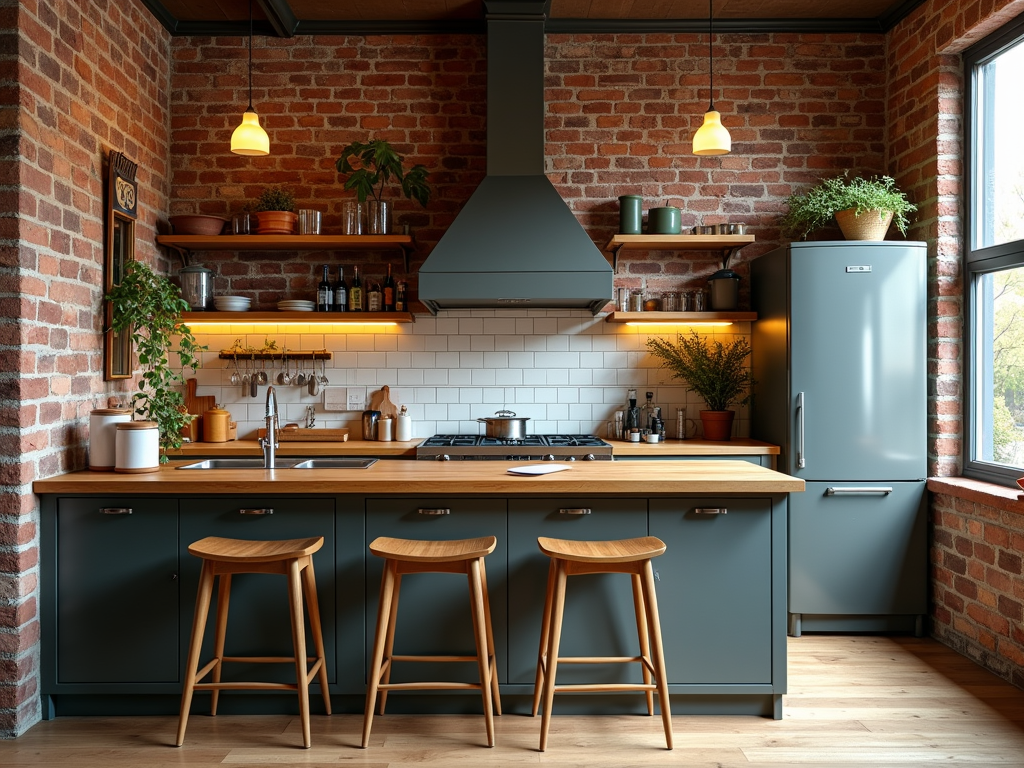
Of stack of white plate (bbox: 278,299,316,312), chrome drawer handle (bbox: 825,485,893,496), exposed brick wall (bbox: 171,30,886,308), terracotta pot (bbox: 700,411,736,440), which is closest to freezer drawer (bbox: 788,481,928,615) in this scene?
chrome drawer handle (bbox: 825,485,893,496)

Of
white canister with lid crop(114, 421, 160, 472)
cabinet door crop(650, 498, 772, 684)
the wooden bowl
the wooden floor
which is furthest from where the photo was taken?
the wooden bowl

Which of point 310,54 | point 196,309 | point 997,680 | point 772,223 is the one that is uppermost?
point 310,54

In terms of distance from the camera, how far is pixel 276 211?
457 cm

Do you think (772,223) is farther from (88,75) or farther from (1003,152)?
(88,75)

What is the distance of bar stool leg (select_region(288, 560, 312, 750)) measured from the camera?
2.70 meters

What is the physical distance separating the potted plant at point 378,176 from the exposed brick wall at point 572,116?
239mm

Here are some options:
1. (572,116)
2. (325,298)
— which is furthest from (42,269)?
(572,116)

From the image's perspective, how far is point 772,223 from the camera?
15.9 feet

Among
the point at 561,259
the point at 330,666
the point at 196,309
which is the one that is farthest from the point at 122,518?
the point at 561,259

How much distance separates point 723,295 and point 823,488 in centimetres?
135

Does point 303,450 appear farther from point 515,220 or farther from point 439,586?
point 515,220

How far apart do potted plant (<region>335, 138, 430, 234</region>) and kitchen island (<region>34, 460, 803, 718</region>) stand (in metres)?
2.12

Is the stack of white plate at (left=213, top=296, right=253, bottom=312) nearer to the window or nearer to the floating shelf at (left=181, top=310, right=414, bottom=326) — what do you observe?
the floating shelf at (left=181, top=310, right=414, bottom=326)

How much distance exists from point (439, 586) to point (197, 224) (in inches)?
114
